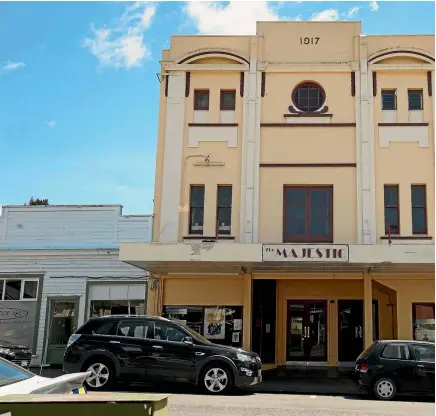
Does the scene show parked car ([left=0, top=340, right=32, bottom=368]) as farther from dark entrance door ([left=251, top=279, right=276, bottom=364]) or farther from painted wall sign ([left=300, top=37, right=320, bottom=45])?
painted wall sign ([left=300, top=37, right=320, bottom=45])

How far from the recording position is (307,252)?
16.3 m

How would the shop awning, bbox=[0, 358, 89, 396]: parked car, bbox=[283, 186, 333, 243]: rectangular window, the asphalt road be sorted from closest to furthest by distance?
bbox=[0, 358, 89, 396]: parked car < the asphalt road < the shop awning < bbox=[283, 186, 333, 243]: rectangular window

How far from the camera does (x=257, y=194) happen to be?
1948 centimetres

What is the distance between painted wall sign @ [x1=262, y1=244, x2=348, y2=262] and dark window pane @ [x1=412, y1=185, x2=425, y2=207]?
434 cm

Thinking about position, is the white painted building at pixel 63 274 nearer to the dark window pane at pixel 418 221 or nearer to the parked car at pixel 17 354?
the parked car at pixel 17 354

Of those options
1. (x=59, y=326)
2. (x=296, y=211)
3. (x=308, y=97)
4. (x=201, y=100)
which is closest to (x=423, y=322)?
(x=296, y=211)

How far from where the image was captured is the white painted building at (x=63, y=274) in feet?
64.3

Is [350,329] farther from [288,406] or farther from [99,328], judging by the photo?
[99,328]

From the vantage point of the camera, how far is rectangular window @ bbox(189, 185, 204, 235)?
64.6 feet

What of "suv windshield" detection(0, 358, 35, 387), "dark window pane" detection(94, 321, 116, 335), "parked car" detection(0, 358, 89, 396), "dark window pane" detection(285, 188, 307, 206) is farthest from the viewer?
"dark window pane" detection(285, 188, 307, 206)

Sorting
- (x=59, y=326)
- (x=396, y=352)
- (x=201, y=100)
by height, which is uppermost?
(x=201, y=100)

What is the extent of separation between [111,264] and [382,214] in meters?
9.05

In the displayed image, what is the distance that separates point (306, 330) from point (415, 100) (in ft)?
28.4

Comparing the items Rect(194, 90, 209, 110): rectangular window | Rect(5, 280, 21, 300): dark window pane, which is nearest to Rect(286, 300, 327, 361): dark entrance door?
Rect(194, 90, 209, 110): rectangular window
